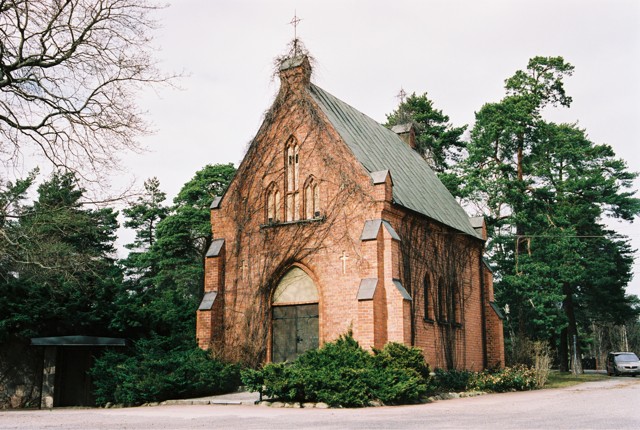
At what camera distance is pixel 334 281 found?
21562mm

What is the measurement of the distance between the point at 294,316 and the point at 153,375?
5928 millimetres

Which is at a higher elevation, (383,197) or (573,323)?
(383,197)

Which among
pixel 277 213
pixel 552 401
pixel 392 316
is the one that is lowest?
pixel 552 401

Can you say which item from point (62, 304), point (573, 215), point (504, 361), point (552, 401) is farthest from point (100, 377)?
point (573, 215)

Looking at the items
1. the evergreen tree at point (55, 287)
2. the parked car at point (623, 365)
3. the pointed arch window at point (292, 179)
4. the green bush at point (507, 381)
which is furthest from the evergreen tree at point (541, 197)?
the evergreen tree at point (55, 287)

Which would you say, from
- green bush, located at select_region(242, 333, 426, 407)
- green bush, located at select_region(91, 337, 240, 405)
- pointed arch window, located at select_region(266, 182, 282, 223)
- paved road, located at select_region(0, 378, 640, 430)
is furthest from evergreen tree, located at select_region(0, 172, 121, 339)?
pointed arch window, located at select_region(266, 182, 282, 223)

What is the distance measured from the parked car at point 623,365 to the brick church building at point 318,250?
16.4 metres

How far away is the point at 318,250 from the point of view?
22219 millimetres

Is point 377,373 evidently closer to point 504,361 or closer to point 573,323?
point 504,361

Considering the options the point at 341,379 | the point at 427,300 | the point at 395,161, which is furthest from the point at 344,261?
the point at 395,161

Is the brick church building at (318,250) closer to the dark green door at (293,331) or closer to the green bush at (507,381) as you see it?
the dark green door at (293,331)

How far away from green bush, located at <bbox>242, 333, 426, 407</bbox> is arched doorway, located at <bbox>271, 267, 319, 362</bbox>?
175 inches

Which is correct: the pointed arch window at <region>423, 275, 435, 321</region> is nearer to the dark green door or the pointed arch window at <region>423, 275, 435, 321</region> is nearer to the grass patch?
the dark green door

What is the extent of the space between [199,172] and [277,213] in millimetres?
21860
